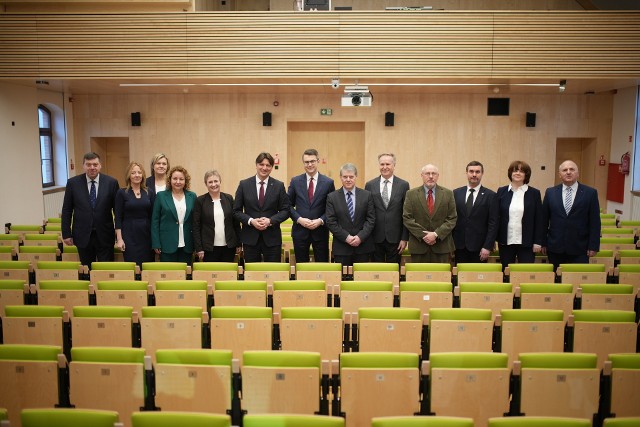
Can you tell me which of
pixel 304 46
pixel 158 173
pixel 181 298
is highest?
pixel 304 46

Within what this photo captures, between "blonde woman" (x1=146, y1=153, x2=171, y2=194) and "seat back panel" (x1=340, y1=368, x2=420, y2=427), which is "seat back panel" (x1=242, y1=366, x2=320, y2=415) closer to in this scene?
"seat back panel" (x1=340, y1=368, x2=420, y2=427)

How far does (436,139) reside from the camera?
13516mm

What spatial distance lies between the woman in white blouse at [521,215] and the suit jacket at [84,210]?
178 inches

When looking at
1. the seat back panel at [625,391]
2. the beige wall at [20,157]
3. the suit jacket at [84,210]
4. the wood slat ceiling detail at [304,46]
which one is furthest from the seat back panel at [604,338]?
the beige wall at [20,157]

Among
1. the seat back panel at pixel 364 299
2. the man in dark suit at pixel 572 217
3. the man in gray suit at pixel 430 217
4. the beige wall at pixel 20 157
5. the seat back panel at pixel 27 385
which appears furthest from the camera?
the beige wall at pixel 20 157

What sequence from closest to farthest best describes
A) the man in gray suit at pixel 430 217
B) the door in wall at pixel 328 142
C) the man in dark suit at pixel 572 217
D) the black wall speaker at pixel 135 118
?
the man in gray suit at pixel 430 217
the man in dark suit at pixel 572 217
the black wall speaker at pixel 135 118
the door in wall at pixel 328 142

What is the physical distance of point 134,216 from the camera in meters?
6.73

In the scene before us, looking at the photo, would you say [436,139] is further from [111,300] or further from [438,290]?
[111,300]

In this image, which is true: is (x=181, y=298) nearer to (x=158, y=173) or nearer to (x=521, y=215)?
(x=158, y=173)

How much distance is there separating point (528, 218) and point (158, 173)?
14.3ft

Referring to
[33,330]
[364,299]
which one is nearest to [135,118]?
[33,330]

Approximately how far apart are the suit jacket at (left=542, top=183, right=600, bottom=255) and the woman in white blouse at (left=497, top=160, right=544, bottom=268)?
16 centimetres

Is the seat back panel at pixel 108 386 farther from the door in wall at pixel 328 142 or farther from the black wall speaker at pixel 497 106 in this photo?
the black wall speaker at pixel 497 106

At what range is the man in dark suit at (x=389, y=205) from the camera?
22.4ft
